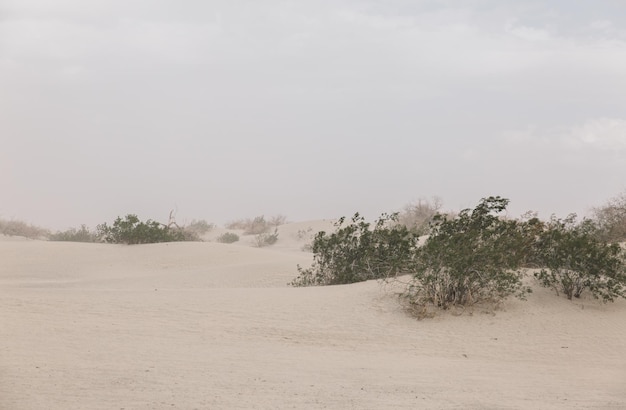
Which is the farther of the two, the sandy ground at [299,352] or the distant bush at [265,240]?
the distant bush at [265,240]

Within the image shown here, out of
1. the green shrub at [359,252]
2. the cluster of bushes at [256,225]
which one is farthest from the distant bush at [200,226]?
the green shrub at [359,252]

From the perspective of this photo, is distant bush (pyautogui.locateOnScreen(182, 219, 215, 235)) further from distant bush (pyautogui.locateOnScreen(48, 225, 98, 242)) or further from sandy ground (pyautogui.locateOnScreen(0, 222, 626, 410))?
sandy ground (pyautogui.locateOnScreen(0, 222, 626, 410))

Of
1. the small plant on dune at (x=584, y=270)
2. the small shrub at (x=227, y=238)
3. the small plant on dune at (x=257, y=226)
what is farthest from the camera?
the small plant on dune at (x=257, y=226)

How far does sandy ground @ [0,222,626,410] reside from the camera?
5684 mm

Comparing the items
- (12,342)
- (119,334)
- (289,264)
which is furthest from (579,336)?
(289,264)

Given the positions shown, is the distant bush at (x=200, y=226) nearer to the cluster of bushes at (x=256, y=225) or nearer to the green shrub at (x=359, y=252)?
the cluster of bushes at (x=256, y=225)

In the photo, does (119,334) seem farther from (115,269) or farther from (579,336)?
(115,269)

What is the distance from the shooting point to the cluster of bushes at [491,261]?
10305 mm

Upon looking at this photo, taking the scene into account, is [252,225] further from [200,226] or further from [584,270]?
[584,270]

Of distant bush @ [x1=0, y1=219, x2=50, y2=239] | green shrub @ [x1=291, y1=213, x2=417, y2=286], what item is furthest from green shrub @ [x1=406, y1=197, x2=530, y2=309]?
distant bush @ [x1=0, y1=219, x2=50, y2=239]

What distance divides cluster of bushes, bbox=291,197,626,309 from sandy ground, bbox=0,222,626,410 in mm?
408

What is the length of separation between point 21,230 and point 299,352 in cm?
2794

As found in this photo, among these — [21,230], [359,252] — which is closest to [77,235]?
[21,230]

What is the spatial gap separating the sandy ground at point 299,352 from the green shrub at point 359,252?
2166mm
